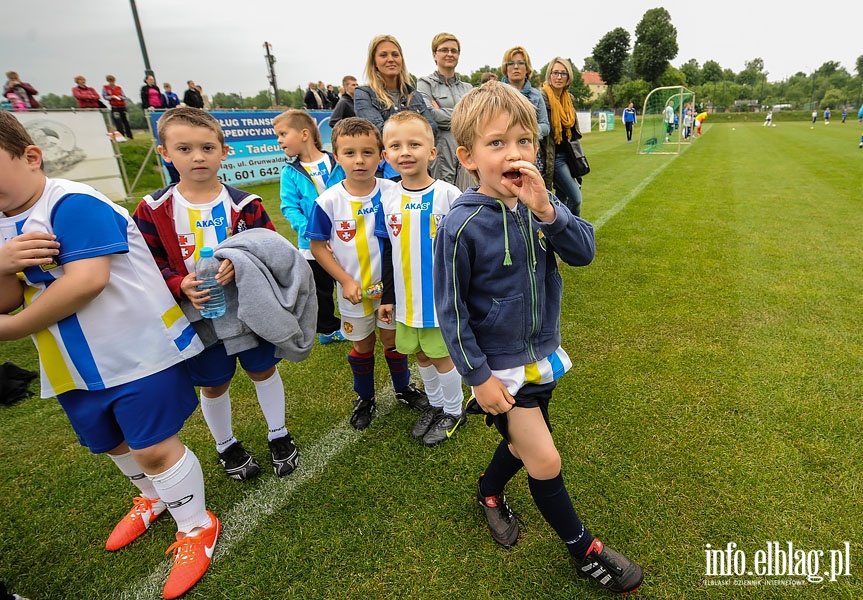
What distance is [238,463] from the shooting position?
2480 mm

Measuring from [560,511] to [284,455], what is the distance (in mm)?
1511

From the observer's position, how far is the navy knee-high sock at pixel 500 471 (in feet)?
6.44

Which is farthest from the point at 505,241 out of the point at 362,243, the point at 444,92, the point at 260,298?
the point at 444,92

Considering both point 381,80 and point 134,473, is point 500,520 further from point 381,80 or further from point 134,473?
point 381,80

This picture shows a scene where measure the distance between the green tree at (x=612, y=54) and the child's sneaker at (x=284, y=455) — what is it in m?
61.5

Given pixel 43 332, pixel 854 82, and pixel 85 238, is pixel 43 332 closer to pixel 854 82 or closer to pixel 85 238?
pixel 85 238

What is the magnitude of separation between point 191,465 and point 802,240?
23.8 feet

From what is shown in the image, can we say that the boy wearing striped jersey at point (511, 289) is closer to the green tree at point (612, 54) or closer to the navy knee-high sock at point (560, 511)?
the navy knee-high sock at point (560, 511)

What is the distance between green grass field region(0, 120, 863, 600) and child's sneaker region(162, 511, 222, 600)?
49mm

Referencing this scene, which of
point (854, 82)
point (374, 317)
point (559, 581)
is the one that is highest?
point (854, 82)

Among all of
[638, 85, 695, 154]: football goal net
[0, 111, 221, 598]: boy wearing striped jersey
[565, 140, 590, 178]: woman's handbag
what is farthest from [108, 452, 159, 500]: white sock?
[638, 85, 695, 154]: football goal net

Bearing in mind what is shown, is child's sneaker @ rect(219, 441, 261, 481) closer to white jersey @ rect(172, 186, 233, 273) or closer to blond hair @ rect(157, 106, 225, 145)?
white jersey @ rect(172, 186, 233, 273)

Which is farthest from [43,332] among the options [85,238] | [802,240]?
[802,240]

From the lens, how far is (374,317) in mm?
2764
